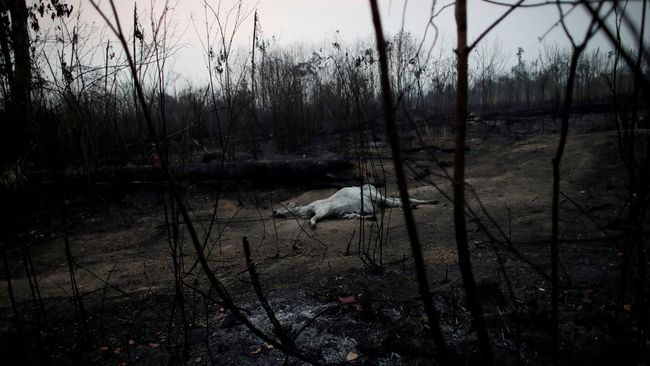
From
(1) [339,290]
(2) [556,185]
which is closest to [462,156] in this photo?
(2) [556,185]

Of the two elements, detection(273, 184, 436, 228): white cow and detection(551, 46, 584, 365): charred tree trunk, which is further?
detection(273, 184, 436, 228): white cow

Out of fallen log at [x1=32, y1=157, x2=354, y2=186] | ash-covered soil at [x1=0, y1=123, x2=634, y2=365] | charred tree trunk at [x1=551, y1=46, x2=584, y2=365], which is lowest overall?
ash-covered soil at [x1=0, y1=123, x2=634, y2=365]

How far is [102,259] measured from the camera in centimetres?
421

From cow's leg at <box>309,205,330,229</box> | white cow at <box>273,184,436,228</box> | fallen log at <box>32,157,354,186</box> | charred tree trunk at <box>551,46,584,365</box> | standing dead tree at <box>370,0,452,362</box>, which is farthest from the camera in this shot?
fallen log at <box>32,157,354,186</box>

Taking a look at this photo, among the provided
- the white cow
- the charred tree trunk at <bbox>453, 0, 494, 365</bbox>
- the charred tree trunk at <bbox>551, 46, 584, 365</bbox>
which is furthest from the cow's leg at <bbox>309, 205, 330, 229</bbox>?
the charred tree trunk at <bbox>453, 0, 494, 365</bbox>

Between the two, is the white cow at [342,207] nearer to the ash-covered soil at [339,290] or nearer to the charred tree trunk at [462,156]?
the ash-covered soil at [339,290]

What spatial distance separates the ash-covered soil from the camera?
1.72 m

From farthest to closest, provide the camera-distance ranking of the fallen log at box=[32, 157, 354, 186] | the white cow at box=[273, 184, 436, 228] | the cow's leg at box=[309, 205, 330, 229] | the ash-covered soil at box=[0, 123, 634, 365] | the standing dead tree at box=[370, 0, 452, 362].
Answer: the fallen log at box=[32, 157, 354, 186], the white cow at box=[273, 184, 436, 228], the cow's leg at box=[309, 205, 330, 229], the ash-covered soil at box=[0, 123, 634, 365], the standing dead tree at box=[370, 0, 452, 362]

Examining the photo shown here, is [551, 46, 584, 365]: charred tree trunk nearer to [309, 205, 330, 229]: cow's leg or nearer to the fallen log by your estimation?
[309, 205, 330, 229]: cow's leg

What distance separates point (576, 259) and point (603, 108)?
46.5 feet

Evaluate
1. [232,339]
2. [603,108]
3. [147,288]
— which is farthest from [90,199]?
[603,108]

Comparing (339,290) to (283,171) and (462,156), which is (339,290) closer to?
(462,156)

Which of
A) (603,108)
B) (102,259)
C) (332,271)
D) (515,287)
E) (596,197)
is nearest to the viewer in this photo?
(515,287)

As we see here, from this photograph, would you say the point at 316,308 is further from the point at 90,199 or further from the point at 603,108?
the point at 603,108
